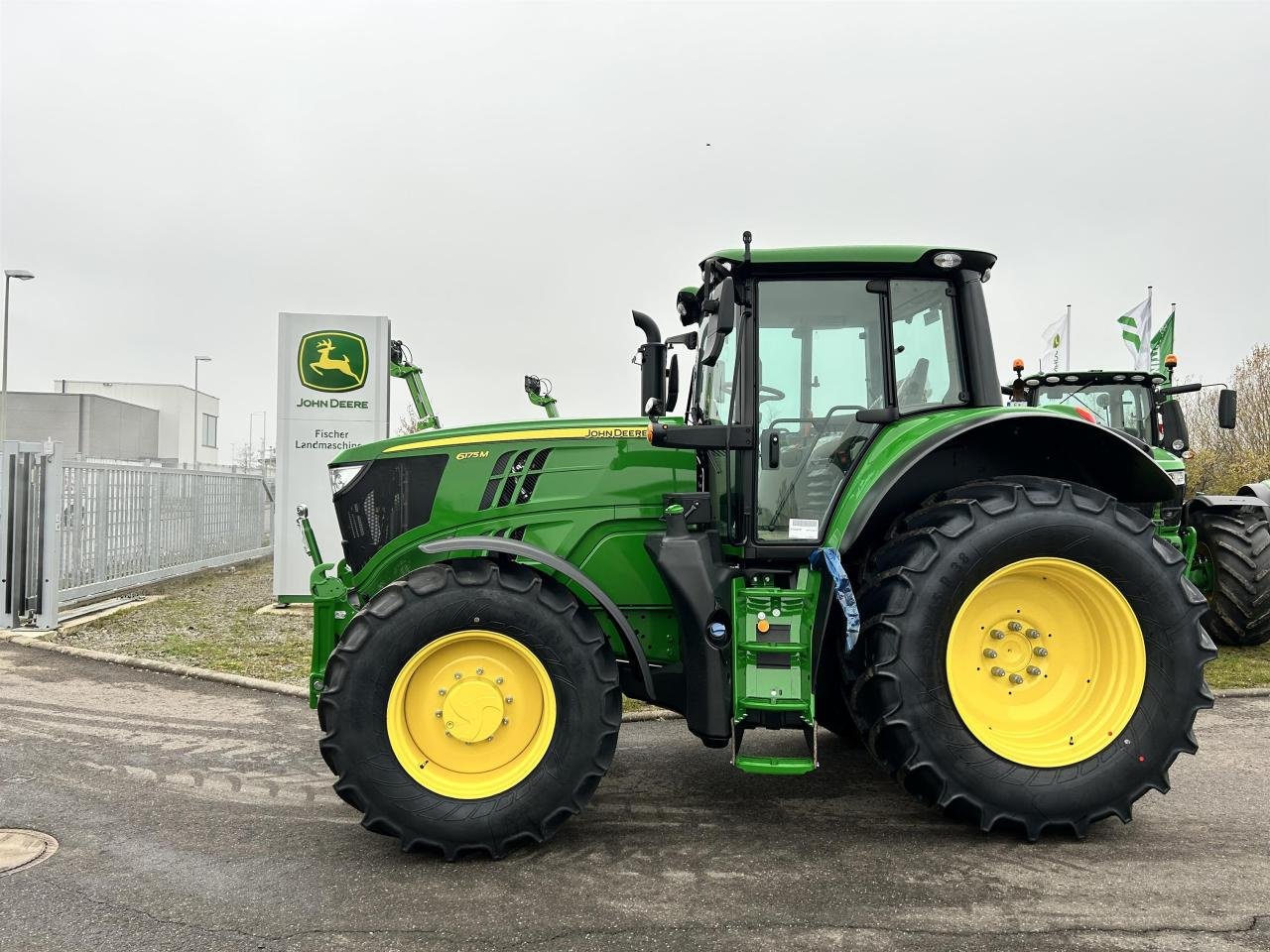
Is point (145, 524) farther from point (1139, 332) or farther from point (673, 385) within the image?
point (1139, 332)

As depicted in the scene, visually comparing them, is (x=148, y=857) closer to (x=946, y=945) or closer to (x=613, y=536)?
(x=613, y=536)

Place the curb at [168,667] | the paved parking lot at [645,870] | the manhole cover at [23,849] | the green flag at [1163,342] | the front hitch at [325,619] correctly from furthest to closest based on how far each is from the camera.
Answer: the green flag at [1163,342]
the curb at [168,667]
the front hitch at [325,619]
the manhole cover at [23,849]
the paved parking lot at [645,870]

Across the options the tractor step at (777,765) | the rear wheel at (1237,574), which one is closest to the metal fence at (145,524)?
the tractor step at (777,765)

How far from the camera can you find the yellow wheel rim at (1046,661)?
12.3 ft

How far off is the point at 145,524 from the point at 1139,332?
16280 mm

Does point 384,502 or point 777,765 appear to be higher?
point 384,502

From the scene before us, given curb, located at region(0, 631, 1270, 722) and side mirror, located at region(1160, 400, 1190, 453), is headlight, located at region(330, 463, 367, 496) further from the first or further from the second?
side mirror, located at region(1160, 400, 1190, 453)

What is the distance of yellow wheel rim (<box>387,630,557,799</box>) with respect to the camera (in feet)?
11.8

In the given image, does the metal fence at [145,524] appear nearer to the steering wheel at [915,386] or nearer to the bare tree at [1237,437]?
the steering wheel at [915,386]

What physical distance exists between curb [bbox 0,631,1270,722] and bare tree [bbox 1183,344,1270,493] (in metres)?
13.6

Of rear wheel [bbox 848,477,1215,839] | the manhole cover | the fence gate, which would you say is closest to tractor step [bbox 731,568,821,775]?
rear wheel [bbox 848,477,1215,839]

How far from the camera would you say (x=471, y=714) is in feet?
11.8

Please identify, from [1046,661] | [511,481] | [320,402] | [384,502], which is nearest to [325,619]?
[384,502]

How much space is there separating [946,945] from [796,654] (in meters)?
1.16
